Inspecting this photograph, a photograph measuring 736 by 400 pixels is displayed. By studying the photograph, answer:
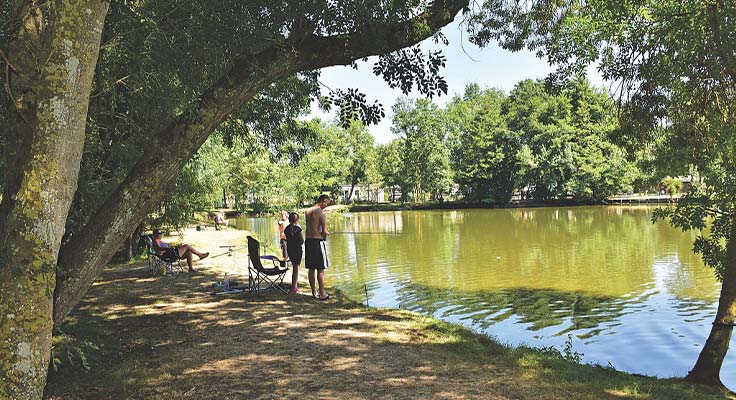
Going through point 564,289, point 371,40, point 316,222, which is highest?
point 371,40

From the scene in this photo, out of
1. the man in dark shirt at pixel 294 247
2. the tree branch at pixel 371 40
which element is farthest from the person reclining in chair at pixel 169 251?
the tree branch at pixel 371 40

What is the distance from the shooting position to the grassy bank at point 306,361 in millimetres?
4148

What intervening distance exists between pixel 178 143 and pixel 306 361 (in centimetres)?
248

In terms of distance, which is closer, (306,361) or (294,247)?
(306,361)

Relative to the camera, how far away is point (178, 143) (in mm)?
3502

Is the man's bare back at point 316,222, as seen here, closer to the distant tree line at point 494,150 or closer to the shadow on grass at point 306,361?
the shadow on grass at point 306,361

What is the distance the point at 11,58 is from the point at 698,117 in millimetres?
8144

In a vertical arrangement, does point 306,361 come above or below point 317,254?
below

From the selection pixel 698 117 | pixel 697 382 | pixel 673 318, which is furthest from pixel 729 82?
pixel 673 318

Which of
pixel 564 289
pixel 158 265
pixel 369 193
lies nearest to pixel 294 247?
pixel 158 265

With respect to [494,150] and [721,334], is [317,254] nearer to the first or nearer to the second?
[721,334]

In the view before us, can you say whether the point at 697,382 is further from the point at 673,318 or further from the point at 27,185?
the point at 27,185

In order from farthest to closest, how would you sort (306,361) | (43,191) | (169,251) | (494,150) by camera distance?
(494,150), (169,251), (306,361), (43,191)

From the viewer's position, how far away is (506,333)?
8406 mm
